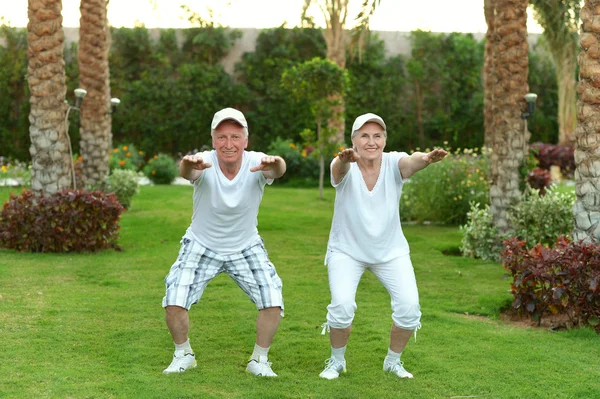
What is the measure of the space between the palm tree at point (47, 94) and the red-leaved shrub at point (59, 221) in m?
0.33

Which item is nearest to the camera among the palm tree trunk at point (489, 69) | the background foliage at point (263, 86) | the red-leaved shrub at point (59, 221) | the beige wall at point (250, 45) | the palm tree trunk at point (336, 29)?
the red-leaved shrub at point (59, 221)

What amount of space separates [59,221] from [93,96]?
4335 mm

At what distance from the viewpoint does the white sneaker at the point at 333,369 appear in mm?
5395

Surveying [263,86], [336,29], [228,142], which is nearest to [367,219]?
[228,142]

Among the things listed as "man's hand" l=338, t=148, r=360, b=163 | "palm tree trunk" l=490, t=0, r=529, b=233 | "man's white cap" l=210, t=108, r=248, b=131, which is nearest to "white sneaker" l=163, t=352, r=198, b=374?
"man's white cap" l=210, t=108, r=248, b=131

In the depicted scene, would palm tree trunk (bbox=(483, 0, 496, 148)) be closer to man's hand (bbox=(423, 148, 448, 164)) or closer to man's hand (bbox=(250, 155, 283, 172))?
man's hand (bbox=(423, 148, 448, 164))

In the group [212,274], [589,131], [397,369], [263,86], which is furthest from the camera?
[263,86]

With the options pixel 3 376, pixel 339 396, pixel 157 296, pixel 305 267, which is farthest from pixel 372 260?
pixel 305 267

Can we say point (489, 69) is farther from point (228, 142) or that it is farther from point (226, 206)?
point (226, 206)

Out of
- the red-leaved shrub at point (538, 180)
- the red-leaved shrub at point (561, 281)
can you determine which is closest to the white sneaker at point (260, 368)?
the red-leaved shrub at point (561, 281)

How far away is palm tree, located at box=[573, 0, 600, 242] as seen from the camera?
7.32 metres

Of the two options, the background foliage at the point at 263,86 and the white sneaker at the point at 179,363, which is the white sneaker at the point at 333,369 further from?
the background foliage at the point at 263,86

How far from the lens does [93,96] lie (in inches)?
571

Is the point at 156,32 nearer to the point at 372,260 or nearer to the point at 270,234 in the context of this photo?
the point at 270,234
